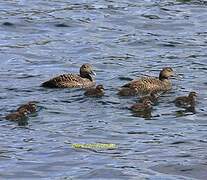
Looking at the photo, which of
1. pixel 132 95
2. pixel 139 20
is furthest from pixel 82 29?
pixel 132 95

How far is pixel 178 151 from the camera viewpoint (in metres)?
17.0

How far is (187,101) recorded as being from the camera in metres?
20.2

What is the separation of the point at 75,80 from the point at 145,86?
5.02 ft

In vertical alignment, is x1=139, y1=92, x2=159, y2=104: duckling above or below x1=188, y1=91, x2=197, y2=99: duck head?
below

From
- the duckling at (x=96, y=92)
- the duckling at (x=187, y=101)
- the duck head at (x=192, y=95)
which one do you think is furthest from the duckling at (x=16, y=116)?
the duck head at (x=192, y=95)

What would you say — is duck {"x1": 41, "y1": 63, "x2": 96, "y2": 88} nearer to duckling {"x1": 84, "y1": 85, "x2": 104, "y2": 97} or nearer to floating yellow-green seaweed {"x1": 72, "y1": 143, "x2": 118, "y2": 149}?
duckling {"x1": 84, "y1": 85, "x2": 104, "y2": 97}

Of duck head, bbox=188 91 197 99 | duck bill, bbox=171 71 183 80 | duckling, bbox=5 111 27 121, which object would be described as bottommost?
duck bill, bbox=171 71 183 80

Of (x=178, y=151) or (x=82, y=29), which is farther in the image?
(x=82, y=29)

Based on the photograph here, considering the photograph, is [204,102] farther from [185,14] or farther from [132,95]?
[185,14]

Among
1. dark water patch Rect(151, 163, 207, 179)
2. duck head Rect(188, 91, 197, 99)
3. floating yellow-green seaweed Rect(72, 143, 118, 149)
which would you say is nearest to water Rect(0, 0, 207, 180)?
dark water patch Rect(151, 163, 207, 179)

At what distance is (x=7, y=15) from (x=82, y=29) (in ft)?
9.29

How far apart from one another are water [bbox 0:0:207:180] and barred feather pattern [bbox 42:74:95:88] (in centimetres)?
17

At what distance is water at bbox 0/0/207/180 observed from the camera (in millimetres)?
16312

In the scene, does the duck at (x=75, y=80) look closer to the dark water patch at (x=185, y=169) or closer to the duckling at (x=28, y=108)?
the duckling at (x=28, y=108)
